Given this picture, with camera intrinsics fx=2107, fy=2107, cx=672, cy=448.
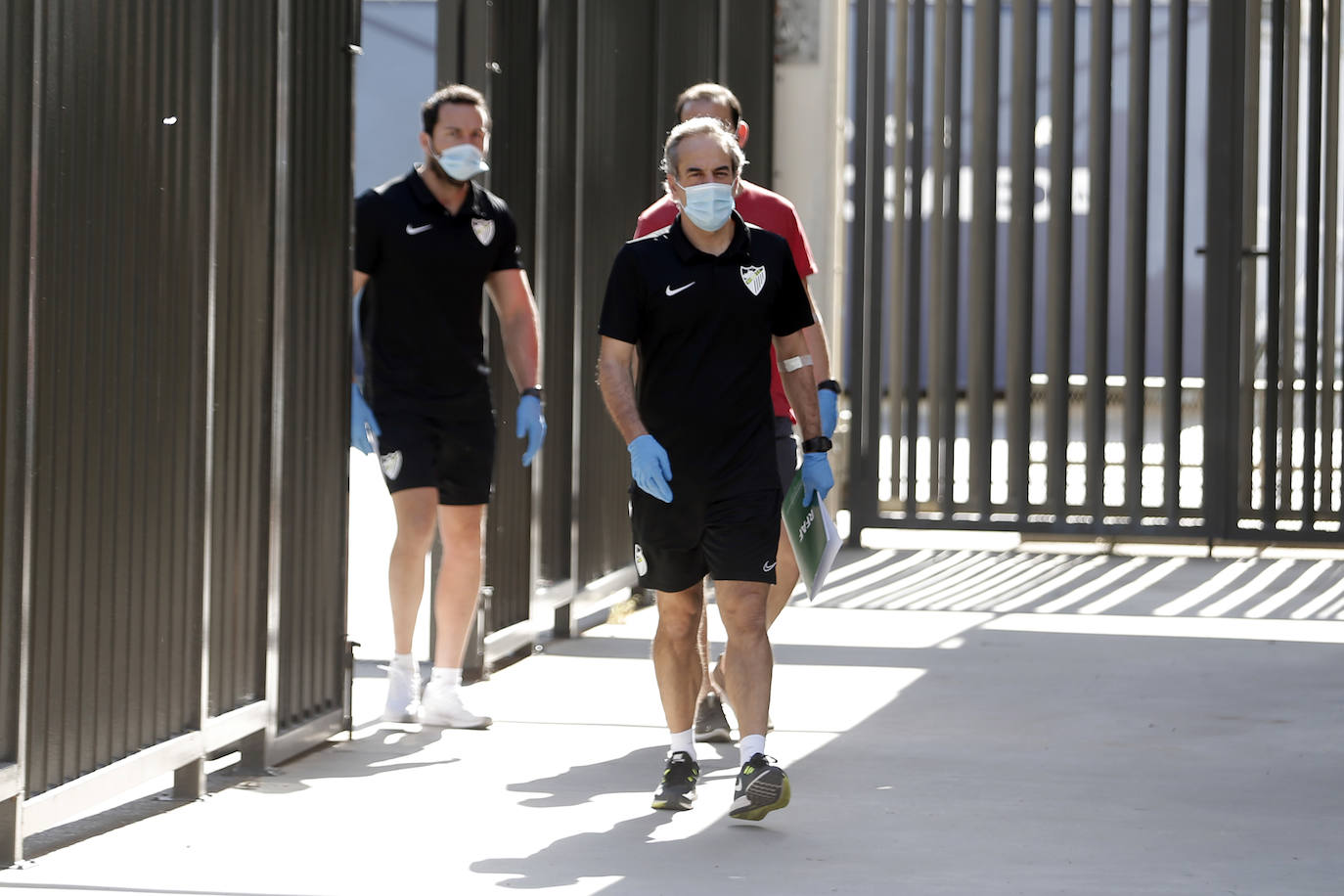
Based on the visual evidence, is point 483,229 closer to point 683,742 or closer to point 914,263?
point 683,742

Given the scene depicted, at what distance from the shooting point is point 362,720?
21.6 ft

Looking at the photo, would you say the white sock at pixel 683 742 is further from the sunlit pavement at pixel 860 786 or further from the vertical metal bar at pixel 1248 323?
the vertical metal bar at pixel 1248 323

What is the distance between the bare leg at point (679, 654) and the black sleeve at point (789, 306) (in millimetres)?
692

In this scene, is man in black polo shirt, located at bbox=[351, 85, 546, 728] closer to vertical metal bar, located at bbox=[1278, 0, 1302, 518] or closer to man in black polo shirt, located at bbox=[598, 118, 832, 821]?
man in black polo shirt, located at bbox=[598, 118, 832, 821]

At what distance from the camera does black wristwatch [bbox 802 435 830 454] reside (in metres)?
5.39

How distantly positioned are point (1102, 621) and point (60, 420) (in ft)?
18.1

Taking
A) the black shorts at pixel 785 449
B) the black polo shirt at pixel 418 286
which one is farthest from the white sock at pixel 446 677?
the black shorts at pixel 785 449

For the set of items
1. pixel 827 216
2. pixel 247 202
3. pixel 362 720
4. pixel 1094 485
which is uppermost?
pixel 827 216

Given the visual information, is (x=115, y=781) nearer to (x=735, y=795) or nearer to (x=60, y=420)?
(x=60, y=420)

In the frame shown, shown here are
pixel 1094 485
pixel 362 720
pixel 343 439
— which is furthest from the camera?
pixel 1094 485

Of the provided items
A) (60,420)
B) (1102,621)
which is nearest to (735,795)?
(60,420)

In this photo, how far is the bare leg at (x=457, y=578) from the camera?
21.3 feet

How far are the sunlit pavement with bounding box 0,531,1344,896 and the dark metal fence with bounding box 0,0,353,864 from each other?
0.90ft

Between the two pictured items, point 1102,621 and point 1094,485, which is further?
point 1094,485
